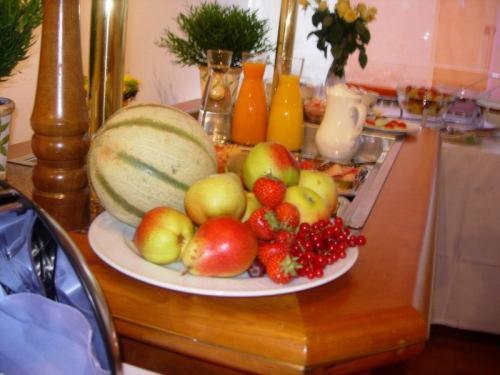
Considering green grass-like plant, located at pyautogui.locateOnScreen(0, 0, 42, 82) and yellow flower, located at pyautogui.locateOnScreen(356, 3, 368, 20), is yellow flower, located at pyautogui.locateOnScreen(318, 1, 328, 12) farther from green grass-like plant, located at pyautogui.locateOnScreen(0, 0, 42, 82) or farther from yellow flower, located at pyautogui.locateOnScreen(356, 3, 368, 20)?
green grass-like plant, located at pyautogui.locateOnScreen(0, 0, 42, 82)

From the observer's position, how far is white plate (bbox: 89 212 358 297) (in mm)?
442

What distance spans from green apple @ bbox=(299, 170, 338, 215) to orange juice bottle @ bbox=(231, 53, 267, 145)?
446mm

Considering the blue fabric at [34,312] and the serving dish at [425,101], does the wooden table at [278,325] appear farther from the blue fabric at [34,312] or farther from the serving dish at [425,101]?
the serving dish at [425,101]

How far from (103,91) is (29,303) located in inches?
13.9

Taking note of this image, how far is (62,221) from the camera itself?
58 cm

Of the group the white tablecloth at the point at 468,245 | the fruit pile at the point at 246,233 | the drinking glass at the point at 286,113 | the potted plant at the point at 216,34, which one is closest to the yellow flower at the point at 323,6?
the potted plant at the point at 216,34

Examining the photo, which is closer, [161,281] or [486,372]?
[161,281]

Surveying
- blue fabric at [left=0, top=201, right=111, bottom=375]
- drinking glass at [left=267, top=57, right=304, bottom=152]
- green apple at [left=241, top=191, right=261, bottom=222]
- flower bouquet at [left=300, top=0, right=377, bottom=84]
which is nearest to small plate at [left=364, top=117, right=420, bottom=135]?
flower bouquet at [left=300, top=0, right=377, bottom=84]

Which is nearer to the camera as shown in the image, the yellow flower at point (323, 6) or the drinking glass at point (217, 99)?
the drinking glass at point (217, 99)

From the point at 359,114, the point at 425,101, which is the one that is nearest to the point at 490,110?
the point at 425,101

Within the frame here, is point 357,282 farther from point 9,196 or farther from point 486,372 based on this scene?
point 486,372

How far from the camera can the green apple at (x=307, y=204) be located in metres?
0.56

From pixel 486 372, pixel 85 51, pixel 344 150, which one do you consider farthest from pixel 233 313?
pixel 486 372

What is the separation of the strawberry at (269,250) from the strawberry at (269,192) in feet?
0.20
